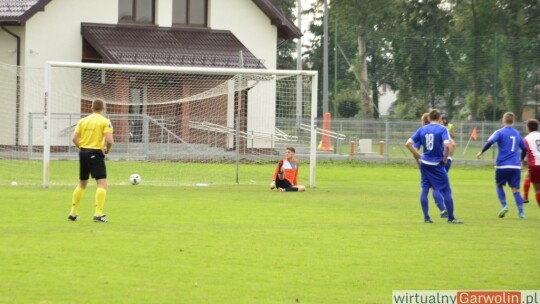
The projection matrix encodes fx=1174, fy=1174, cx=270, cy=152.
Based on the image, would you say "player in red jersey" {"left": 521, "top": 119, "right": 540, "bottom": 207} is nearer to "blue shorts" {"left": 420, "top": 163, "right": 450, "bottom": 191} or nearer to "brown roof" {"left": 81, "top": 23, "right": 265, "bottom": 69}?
"blue shorts" {"left": 420, "top": 163, "right": 450, "bottom": 191}

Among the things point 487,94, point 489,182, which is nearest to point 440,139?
point 489,182

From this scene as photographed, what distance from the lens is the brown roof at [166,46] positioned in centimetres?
4234

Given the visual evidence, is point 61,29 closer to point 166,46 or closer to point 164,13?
point 166,46

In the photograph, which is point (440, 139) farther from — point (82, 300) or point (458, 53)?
point (458, 53)

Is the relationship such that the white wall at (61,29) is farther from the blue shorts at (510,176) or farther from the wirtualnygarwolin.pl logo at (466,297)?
the wirtualnygarwolin.pl logo at (466,297)

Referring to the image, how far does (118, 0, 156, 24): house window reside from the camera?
44.8m

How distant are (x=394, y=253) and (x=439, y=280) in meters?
2.44

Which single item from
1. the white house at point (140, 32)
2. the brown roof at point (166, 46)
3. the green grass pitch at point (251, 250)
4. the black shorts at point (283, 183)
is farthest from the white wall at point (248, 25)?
the green grass pitch at point (251, 250)

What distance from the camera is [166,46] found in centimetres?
4397

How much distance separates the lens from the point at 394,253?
1477 centimetres

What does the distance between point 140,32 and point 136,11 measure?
1.05 meters

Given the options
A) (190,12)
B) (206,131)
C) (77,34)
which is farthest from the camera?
(190,12)

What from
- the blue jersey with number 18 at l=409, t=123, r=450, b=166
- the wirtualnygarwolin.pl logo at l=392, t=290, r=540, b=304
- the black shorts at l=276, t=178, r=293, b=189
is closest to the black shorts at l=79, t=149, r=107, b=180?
the blue jersey with number 18 at l=409, t=123, r=450, b=166

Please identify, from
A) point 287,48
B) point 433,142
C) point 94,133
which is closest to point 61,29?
point 94,133
